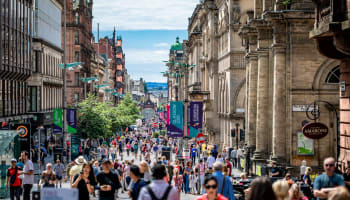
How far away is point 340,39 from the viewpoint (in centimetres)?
1748

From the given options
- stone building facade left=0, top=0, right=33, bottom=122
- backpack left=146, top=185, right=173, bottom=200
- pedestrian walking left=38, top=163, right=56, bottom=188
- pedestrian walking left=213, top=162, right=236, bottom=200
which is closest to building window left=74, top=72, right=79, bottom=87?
stone building facade left=0, top=0, right=33, bottom=122

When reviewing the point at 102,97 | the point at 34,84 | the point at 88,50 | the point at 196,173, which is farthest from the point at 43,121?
the point at 102,97

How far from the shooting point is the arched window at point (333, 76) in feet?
98.9

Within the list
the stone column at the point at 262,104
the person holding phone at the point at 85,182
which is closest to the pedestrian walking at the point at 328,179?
the person holding phone at the point at 85,182

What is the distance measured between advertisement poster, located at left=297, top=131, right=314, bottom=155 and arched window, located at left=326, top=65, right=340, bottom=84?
8.51 feet

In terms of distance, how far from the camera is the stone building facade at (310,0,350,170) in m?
17.4

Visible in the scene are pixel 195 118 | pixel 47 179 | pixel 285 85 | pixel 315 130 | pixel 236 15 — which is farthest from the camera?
pixel 236 15

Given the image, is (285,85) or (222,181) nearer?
(222,181)

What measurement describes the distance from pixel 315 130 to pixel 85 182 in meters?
11.5

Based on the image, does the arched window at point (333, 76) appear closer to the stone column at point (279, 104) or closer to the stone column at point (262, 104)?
the stone column at point (279, 104)

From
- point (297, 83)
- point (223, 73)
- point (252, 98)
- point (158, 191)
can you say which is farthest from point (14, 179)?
point (223, 73)

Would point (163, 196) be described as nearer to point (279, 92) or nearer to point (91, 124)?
point (279, 92)

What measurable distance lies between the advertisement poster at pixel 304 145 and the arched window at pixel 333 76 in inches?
102

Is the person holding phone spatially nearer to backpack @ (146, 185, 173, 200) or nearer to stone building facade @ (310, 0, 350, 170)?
backpack @ (146, 185, 173, 200)
